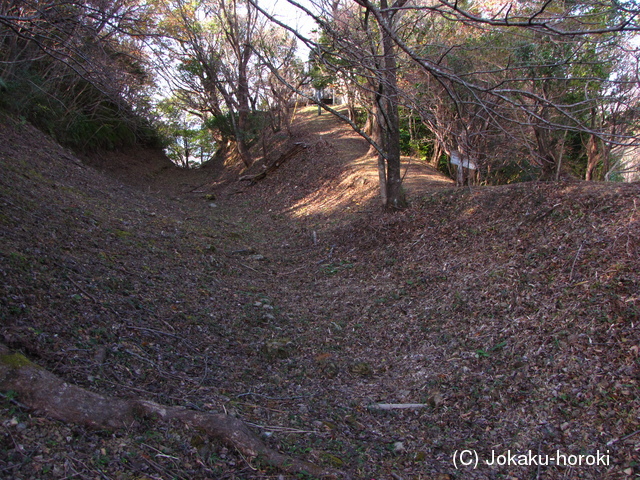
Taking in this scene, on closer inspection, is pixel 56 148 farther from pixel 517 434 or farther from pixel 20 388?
pixel 517 434

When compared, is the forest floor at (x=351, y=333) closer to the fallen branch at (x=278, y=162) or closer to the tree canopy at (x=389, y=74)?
the tree canopy at (x=389, y=74)

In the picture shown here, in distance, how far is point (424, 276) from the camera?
21.2 ft

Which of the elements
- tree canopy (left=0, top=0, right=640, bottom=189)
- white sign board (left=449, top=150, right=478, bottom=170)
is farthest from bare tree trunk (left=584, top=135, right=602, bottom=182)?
white sign board (left=449, top=150, right=478, bottom=170)

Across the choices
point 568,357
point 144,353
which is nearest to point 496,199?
point 568,357

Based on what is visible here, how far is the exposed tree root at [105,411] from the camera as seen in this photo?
2.65 metres

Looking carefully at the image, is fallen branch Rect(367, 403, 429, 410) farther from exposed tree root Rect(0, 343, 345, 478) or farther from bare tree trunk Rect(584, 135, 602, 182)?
bare tree trunk Rect(584, 135, 602, 182)

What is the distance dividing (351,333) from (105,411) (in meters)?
3.12

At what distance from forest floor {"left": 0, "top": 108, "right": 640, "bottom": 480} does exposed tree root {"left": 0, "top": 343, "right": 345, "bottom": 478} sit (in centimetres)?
7

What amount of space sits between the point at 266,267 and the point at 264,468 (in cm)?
541

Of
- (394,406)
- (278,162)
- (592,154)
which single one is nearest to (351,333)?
(394,406)

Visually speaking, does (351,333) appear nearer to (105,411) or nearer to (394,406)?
(394,406)

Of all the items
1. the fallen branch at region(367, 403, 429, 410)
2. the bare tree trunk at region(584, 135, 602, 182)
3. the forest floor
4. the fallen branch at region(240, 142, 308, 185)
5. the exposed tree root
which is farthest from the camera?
the fallen branch at region(240, 142, 308, 185)

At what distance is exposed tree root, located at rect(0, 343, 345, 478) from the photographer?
2.65 meters

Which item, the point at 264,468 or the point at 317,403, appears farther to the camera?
the point at 317,403
